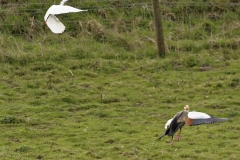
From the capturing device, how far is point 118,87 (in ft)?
38.0

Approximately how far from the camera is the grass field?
333 inches

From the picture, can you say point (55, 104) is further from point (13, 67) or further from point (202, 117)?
point (202, 117)

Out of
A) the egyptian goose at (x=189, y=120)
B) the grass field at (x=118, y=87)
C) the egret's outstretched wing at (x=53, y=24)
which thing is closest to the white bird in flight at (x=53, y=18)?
the egret's outstretched wing at (x=53, y=24)

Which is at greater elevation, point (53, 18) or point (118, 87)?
point (53, 18)

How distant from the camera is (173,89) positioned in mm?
11430

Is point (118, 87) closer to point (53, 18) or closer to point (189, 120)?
point (53, 18)

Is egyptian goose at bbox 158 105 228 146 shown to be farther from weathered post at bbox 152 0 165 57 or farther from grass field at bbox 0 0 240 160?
weathered post at bbox 152 0 165 57

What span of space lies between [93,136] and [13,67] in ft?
13.6

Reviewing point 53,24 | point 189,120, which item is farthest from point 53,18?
point 189,120

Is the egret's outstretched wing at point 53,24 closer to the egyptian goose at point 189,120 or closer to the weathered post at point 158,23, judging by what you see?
the weathered post at point 158,23

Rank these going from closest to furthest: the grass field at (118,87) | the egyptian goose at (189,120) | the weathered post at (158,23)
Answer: the egyptian goose at (189,120), the grass field at (118,87), the weathered post at (158,23)

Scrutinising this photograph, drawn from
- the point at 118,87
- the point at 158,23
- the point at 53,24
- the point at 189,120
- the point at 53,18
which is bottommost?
the point at 118,87

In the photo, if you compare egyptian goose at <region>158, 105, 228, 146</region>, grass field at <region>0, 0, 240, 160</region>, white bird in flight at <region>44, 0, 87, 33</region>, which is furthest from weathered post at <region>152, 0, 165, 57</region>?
egyptian goose at <region>158, 105, 228, 146</region>

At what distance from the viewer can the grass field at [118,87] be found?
333 inches
